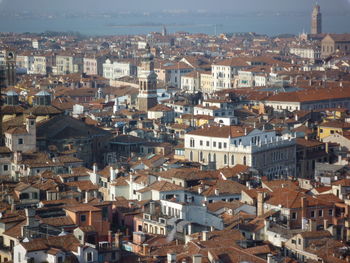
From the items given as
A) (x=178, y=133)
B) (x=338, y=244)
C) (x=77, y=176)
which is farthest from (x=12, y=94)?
(x=338, y=244)

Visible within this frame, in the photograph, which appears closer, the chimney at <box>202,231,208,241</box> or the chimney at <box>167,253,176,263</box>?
the chimney at <box>167,253,176,263</box>

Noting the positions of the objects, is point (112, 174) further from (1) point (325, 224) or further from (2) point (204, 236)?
(2) point (204, 236)

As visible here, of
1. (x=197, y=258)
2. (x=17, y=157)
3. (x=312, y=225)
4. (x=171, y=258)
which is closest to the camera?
(x=197, y=258)

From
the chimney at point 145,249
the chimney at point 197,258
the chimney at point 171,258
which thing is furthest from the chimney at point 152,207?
the chimney at point 197,258

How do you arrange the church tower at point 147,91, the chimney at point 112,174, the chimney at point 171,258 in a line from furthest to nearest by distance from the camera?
the church tower at point 147,91 → the chimney at point 112,174 → the chimney at point 171,258

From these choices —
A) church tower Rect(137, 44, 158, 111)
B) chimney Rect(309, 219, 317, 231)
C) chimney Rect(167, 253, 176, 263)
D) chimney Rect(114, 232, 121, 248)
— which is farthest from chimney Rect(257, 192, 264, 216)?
Result: church tower Rect(137, 44, 158, 111)

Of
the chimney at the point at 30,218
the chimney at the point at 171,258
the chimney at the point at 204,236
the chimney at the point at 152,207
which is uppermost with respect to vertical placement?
the chimney at the point at 30,218

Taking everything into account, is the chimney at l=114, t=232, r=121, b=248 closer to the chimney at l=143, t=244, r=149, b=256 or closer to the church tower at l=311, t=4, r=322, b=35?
the chimney at l=143, t=244, r=149, b=256

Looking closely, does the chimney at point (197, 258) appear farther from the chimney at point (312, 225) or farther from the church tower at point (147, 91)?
the church tower at point (147, 91)

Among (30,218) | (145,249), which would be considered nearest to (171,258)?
(145,249)

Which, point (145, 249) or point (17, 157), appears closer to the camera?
point (145, 249)

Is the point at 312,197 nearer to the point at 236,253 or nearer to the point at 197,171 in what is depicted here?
the point at 197,171

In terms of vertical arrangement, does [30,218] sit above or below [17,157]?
above
